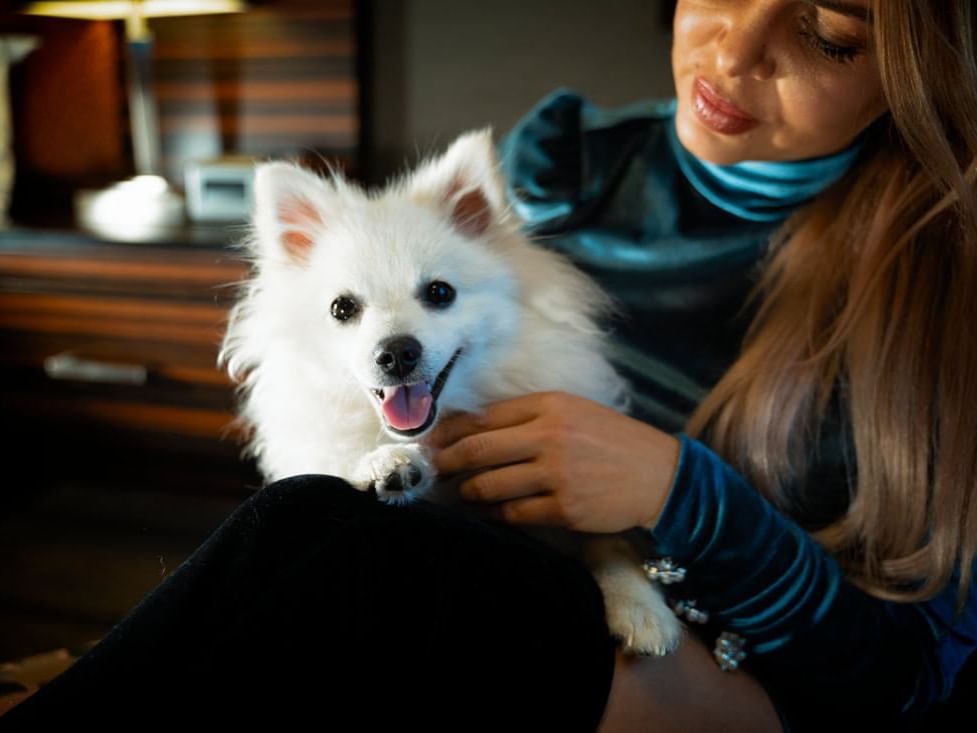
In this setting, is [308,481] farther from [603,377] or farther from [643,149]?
[643,149]

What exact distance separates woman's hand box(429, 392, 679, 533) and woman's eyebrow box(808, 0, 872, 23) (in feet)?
1.70

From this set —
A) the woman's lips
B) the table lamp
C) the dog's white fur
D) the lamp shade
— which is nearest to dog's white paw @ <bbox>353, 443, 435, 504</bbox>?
the dog's white fur

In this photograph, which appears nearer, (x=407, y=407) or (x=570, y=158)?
(x=407, y=407)

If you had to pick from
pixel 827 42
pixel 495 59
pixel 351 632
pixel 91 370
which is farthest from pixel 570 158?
pixel 91 370

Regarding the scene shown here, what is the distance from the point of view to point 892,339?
0.96 metres

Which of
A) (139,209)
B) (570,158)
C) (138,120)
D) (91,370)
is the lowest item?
(91,370)

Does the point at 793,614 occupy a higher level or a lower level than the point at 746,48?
lower

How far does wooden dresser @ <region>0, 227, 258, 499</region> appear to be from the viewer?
6.86 feet

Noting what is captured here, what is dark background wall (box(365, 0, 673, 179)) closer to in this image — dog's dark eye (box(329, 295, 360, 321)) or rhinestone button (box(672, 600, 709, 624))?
dog's dark eye (box(329, 295, 360, 321))

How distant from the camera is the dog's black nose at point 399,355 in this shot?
85cm

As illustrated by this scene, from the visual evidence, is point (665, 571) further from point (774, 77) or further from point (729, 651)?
point (774, 77)

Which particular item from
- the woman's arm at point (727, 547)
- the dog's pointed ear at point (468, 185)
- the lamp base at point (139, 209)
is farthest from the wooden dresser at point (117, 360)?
the woman's arm at point (727, 547)

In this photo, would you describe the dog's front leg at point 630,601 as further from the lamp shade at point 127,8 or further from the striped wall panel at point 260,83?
the lamp shade at point 127,8

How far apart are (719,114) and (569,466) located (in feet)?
1.71
